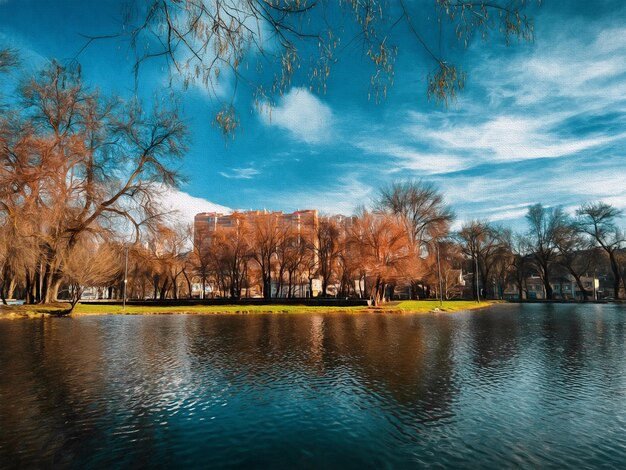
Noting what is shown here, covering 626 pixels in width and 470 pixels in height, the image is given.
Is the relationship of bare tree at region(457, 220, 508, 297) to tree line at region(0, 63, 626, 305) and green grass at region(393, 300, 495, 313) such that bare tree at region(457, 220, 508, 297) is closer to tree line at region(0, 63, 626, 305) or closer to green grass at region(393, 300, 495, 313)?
tree line at region(0, 63, 626, 305)

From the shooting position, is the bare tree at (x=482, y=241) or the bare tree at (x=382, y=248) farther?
the bare tree at (x=482, y=241)

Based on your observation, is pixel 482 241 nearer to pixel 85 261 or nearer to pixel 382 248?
pixel 382 248

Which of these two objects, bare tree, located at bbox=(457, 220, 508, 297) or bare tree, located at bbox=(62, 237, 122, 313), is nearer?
bare tree, located at bbox=(62, 237, 122, 313)

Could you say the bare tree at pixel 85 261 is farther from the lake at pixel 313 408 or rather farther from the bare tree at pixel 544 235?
the bare tree at pixel 544 235

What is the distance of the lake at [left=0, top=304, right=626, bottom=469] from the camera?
190 inches

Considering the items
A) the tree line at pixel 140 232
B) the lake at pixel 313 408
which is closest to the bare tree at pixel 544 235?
the tree line at pixel 140 232

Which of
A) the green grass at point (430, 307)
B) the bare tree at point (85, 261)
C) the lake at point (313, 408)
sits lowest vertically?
the green grass at point (430, 307)

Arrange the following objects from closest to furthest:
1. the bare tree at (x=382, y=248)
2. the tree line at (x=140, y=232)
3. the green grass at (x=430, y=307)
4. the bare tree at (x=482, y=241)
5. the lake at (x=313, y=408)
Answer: the lake at (x=313, y=408), the tree line at (x=140, y=232), the green grass at (x=430, y=307), the bare tree at (x=382, y=248), the bare tree at (x=482, y=241)

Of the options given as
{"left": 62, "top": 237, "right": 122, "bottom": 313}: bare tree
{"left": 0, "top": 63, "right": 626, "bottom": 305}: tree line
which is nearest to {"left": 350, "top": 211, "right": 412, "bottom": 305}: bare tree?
{"left": 0, "top": 63, "right": 626, "bottom": 305}: tree line

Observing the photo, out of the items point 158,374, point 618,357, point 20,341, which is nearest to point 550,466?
point 158,374

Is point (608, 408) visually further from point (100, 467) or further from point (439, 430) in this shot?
point (100, 467)

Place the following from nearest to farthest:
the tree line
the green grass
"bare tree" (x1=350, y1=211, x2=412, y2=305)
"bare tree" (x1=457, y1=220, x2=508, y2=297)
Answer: the tree line < the green grass < "bare tree" (x1=350, y1=211, x2=412, y2=305) < "bare tree" (x1=457, y1=220, x2=508, y2=297)

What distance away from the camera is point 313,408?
21.6 feet

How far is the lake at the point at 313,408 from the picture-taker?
4.84m
